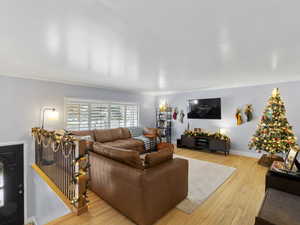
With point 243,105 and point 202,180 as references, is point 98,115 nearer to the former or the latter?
point 202,180

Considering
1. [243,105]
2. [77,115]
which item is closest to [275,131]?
[243,105]

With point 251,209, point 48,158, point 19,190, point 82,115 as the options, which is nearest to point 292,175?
point 251,209

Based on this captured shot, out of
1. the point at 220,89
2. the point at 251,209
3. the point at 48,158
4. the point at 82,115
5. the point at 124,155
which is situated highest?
the point at 220,89

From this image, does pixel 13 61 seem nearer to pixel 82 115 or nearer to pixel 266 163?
pixel 82 115

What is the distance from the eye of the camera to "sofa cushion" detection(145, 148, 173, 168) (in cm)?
197

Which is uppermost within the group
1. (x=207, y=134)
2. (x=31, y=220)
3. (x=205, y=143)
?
(x=207, y=134)

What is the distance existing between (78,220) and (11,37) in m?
2.56

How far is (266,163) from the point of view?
13.0 ft

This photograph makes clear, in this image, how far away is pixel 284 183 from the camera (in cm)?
182

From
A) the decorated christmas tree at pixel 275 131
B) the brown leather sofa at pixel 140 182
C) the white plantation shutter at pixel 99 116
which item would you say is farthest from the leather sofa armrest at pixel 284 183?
the white plantation shutter at pixel 99 116

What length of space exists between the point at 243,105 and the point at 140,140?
386cm

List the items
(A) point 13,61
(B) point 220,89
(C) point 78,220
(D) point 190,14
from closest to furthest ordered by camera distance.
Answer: (D) point 190,14 < (C) point 78,220 < (A) point 13,61 < (B) point 220,89

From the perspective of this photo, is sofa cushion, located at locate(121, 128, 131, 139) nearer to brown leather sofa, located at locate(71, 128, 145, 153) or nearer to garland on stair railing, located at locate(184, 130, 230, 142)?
brown leather sofa, located at locate(71, 128, 145, 153)

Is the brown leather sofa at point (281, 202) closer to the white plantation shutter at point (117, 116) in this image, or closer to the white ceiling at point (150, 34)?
the white ceiling at point (150, 34)
